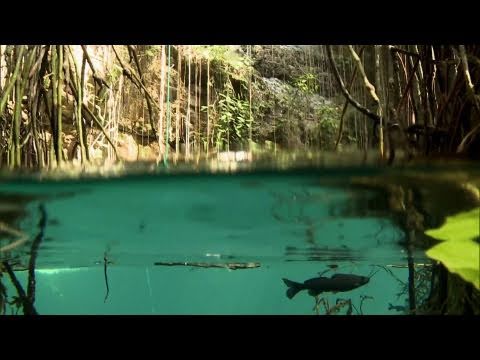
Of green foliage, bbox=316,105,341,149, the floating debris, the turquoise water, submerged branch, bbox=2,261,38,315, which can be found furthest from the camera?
the floating debris

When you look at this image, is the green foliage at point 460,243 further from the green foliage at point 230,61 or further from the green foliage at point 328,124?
the green foliage at point 230,61

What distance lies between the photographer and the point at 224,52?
Answer: 2787mm

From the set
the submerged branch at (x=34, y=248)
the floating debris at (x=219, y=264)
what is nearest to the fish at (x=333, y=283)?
the submerged branch at (x=34, y=248)

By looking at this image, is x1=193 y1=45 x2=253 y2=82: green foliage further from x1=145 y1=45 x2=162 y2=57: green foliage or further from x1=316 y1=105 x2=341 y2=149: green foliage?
x1=316 y1=105 x2=341 y2=149: green foliage

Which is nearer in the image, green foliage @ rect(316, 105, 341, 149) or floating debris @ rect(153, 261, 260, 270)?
green foliage @ rect(316, 105, 341, 149)

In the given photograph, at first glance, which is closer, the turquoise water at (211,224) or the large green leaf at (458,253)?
the large green leaf at (458,253)

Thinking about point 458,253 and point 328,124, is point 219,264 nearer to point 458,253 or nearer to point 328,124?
point 328,124

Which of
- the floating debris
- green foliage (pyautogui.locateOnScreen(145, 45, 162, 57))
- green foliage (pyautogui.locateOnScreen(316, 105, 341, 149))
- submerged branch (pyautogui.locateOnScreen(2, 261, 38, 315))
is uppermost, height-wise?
green foliage (pyautogui.locateOnScreen(145, 45, 162, 57))

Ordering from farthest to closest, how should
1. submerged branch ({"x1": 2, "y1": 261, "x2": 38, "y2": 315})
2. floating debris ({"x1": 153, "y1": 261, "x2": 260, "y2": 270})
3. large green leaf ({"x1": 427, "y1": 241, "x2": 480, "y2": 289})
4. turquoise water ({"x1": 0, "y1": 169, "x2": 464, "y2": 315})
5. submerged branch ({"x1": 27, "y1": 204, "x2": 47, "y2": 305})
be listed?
floating debris ({"x1": 153, "y1": 261, "x2": 260, "y2": 270})
submerged branch ({"x1": 2, "y1": 261, "x2": 38, "y2": 315})
submerged branch ({"x1": 27, "y1": 204, "x2": 47, "y2": 305})
turquoise water ({"x1": 0, "y1": 169, "x2": 464, "y2": 315})
large green leaf ({"x1": 427, "y1": 241, "x2": 480, "y2": 289})

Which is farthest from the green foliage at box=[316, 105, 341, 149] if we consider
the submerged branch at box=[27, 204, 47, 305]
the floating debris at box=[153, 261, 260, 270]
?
the floating debris at box=[153, 261, 260, 270]

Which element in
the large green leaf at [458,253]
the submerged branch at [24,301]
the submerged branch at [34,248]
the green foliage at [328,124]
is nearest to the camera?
the large green leaf at [458,253]
